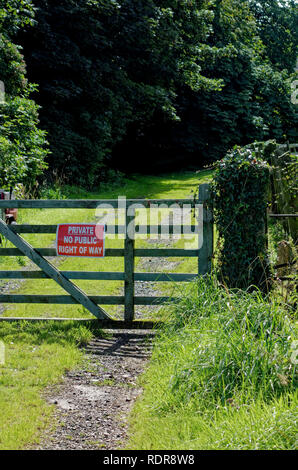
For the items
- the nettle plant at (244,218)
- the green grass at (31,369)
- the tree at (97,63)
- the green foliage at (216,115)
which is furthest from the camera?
the green foliage at (216,115)

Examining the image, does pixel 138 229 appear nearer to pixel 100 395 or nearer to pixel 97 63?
pixel 100 395

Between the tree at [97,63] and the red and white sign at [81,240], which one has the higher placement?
the tree at [97,63]

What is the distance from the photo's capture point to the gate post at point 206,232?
21.9ft

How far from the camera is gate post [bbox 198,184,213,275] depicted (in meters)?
6.67

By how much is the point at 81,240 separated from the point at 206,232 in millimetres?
1579

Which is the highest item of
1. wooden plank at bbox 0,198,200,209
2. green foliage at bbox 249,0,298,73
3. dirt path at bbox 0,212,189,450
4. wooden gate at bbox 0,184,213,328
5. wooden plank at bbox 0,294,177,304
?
green foliage at bbox 249,0,298,73

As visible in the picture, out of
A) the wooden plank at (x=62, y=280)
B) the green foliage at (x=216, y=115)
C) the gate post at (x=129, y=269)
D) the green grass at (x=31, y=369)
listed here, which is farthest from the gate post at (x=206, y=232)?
the green foliage at (x=216, y=115)

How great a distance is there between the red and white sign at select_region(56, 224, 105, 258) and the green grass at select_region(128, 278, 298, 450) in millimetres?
1853

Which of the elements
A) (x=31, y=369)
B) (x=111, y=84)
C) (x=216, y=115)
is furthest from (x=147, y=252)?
(x=216, y=115)

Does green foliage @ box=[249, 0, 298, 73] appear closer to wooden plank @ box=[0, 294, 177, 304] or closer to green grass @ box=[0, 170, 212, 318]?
green grass @ box=[0, 170, 212, 318]

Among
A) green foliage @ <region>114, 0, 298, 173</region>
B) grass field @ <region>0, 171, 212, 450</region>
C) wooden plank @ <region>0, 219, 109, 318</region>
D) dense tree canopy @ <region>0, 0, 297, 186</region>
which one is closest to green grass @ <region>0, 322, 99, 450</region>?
grass field @ <region>0, 171, 212, 450</region>

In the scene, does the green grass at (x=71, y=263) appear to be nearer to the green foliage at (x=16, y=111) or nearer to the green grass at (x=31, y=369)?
the green grass at (x=31, y=369)

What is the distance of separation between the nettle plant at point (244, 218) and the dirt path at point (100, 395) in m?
1.38
